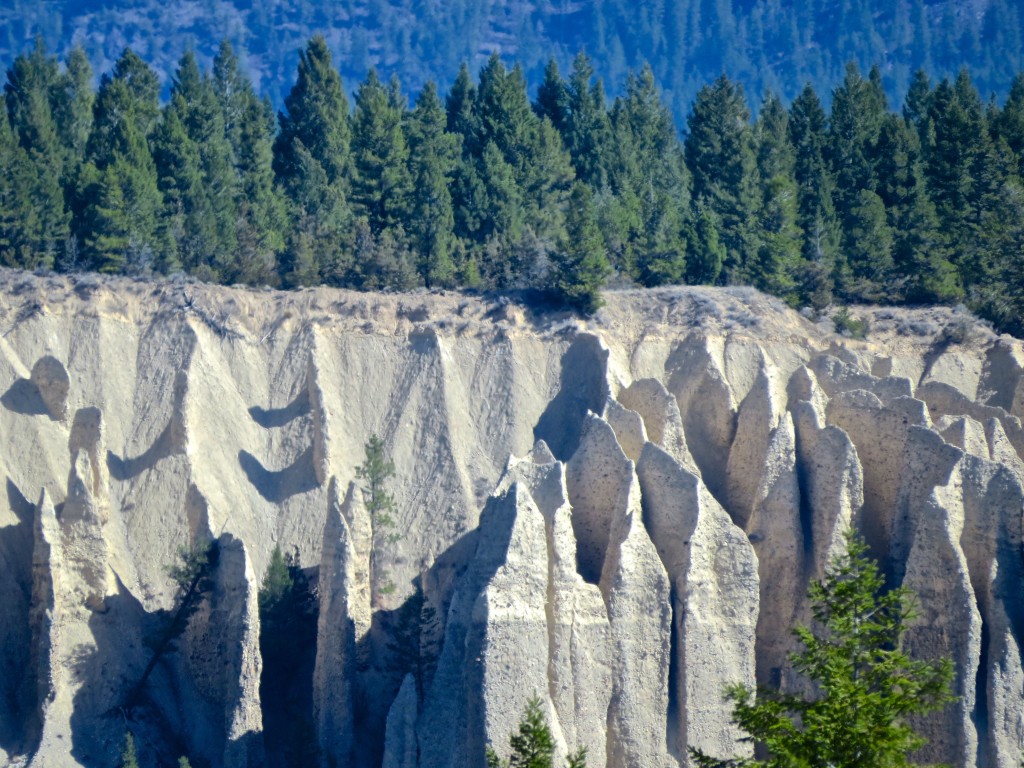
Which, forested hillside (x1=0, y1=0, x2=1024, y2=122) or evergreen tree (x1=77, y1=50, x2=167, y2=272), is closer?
evergreen tree (x1=77, y1=50, x2=167, y2=272)

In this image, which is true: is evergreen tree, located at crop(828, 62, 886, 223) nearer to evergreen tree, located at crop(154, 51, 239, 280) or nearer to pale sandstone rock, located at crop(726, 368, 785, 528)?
evergreen tree, located at crop(154, 51, 239, 280)

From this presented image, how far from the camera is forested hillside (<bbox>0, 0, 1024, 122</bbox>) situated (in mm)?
144250

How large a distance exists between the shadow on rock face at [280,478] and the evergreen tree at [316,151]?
492 inches

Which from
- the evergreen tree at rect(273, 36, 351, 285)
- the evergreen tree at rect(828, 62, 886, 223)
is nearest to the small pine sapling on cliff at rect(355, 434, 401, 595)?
the evergreen tree at rect(273, 36, 351, 285)

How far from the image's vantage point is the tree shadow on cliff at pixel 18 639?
47.1 metres

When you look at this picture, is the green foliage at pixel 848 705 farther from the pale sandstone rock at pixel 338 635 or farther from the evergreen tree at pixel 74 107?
the evergreen tree at pixel 74 107

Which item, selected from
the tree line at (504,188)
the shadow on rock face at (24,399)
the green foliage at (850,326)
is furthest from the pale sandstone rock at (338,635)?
the green foliage at (850,326)

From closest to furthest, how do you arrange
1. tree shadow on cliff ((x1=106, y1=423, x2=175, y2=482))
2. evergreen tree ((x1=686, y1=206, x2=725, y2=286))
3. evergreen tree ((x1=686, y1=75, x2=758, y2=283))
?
tree shadow on cliff ((x1=106, y1=423, x2=175, y2=482))
evergreen tree ((x1=686, y1=206, x2=725, y2=286))
evergreen tree ((x1=686, y1=75, x2=758, y2=283))

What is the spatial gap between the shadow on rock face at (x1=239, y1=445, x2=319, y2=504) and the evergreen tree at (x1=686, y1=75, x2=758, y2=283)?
744 inches

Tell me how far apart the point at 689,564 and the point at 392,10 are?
365 ft

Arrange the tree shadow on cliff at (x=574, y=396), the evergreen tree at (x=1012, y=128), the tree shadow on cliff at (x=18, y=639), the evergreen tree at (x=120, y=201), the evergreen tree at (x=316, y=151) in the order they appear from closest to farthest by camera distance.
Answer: the tree shadow on cliff at (x=18, y=639) → the tree shadow on cliff at (x=574, y=396) → the evergreen tree at (x=120, y=201) → the evergreen tree at (x=316, y=151) → the evergreen tree at (x=1012, y=128)

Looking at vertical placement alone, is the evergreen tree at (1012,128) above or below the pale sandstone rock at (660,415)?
above

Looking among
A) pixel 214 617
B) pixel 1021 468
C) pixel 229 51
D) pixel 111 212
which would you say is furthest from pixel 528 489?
pixel 229 51

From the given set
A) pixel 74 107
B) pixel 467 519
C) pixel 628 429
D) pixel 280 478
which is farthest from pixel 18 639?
pixel 74 107
